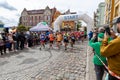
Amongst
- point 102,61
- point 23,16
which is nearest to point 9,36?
point 102,61

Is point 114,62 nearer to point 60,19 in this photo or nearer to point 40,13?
point 60,19

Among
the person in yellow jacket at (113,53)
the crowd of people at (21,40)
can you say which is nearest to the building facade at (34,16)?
the crowd of people at (21,40)

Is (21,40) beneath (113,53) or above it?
beneath

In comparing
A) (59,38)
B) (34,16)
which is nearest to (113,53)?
(59,38)

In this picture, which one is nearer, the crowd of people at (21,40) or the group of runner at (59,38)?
the crowd of people at (21,40)

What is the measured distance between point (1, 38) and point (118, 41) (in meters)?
11.3

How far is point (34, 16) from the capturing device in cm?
8806

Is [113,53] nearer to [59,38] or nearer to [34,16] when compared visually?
[59,38]

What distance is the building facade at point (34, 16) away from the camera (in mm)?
82938

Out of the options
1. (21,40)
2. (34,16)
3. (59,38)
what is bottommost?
(21,40)

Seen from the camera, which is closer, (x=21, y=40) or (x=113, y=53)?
(x=113, y=53)

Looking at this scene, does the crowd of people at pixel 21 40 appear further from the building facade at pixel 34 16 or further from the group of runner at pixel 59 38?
the building facade at pixel 34 16

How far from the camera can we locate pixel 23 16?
9131 cm

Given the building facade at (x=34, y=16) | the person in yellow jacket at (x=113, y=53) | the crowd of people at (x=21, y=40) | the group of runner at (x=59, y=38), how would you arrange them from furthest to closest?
1. the building facade at (x=34, y=16)
2. the group of runner at (x=59, y=38)
3. the crowd of people at (x=21, y=40)
4. the person in yellow jacket at (x=113, y=53)
